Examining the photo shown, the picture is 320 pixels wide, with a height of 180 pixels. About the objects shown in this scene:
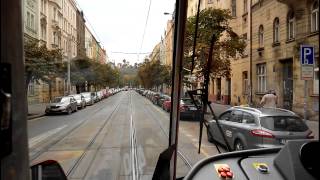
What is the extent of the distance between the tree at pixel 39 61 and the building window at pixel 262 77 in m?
1.42

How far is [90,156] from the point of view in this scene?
9461 millimetres

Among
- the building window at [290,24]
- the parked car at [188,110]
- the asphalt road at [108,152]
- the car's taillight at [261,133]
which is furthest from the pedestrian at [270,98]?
the car's taillight at [261,133]

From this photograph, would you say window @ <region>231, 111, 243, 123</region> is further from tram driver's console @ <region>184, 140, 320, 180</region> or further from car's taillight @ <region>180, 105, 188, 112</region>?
tram driver's console @ <region>184, 140, 320, 180</region>

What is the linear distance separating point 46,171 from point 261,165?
3.79 ft

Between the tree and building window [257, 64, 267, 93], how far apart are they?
1422mm

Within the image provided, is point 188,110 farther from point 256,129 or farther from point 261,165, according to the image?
point 256,129

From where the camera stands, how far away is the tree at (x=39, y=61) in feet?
7.04

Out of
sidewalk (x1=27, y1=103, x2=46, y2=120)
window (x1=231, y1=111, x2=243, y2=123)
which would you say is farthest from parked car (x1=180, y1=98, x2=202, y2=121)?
window (x1=231, y1=111, x2=243, y2=123)

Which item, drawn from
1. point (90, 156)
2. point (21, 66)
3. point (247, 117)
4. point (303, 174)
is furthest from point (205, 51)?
point (90, 156)

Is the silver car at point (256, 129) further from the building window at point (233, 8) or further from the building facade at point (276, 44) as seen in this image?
the building window at point (233, 8)

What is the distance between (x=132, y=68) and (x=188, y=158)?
2226mm

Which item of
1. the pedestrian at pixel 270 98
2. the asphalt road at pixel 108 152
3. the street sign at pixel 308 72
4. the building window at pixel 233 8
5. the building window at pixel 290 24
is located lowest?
the asphalt road at pixel 108 152

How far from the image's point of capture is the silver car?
2944 millimetres

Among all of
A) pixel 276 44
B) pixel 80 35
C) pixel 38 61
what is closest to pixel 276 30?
pixel 276 44
